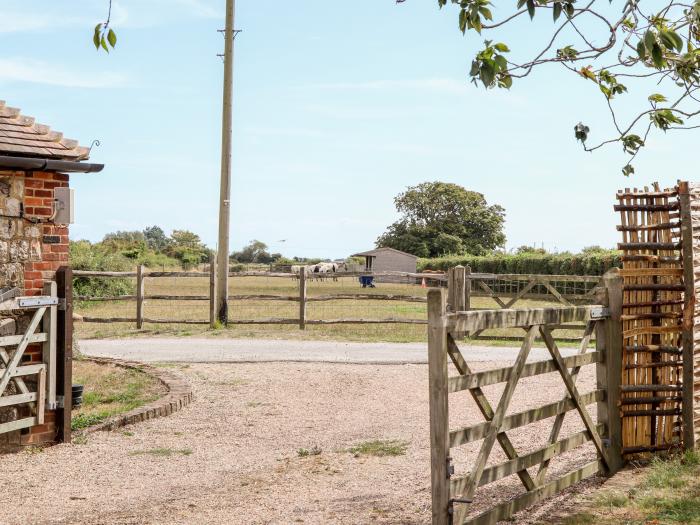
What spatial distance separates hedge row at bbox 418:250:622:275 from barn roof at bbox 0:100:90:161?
21.4 metres

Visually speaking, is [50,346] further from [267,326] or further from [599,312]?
[267,326]

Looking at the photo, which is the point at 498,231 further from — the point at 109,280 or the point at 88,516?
the point at 88,516

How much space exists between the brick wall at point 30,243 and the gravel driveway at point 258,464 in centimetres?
37

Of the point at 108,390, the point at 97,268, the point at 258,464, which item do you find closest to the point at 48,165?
the point at 258,464

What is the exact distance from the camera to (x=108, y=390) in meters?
11.4

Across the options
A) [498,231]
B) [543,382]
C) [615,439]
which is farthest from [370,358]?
[498,231]

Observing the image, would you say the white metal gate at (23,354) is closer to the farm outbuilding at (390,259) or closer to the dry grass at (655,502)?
the dry grass at (655,502)

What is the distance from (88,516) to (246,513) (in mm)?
1169

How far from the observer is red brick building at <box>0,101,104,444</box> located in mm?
8367

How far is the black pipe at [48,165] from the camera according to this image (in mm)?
8180

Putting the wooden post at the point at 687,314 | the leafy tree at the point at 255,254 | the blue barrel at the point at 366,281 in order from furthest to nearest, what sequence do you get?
the leafy tree at the point at 255,254
the blue barrel at the point at 366,281
the wooden post at the point at 687,314

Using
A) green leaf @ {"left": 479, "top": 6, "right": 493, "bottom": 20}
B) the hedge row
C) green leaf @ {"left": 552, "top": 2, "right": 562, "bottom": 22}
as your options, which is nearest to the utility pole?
the hedge row

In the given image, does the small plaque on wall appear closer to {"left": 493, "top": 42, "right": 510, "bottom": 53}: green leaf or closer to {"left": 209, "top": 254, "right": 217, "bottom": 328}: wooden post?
{"left": 493, "top": 42, "right": 510, "bottom": 53}: green leaf

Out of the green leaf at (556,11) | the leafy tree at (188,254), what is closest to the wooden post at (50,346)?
the green leaf at (556,11)
